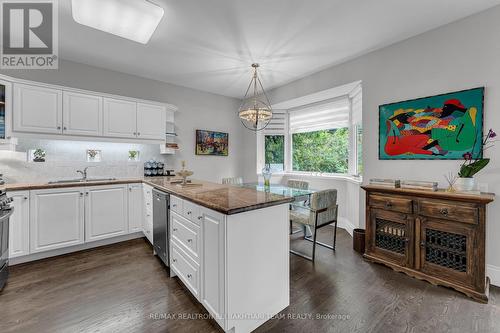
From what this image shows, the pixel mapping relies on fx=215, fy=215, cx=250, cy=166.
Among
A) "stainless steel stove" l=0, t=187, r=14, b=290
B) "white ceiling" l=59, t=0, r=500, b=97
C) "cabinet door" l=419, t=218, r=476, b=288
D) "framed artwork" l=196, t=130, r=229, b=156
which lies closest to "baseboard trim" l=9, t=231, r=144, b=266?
"stainless steel stove" l=0, t=187, r=14, b=290

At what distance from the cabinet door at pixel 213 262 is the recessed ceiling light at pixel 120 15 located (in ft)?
6.43

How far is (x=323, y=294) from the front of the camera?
6.62 ft

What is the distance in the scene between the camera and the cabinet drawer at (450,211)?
6.40 feet

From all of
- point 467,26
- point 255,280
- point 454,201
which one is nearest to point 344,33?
point 467,26

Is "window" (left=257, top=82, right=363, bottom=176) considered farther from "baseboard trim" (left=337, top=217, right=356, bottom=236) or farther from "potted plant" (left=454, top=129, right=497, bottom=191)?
"potted plant" (left=454, top=129, right=497, bottom=191)

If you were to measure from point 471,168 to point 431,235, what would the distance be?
29.7 inches

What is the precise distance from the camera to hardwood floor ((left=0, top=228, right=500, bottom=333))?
5.35 feet

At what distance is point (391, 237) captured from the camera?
8.17 ft

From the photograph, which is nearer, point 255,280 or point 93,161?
point 255,280

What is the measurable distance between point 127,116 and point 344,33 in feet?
11.0

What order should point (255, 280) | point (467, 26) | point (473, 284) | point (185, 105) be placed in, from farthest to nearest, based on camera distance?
point (185, 105) → point (467, 26) → point (473, 284) → point (255, 280)

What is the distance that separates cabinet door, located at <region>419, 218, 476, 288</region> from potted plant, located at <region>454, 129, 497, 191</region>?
1.28ft

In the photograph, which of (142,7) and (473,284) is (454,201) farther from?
(142,7)

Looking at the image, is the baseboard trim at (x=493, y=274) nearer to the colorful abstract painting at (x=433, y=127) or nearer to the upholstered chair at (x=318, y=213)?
the colorful abstract painting at (x=433, y=127)
